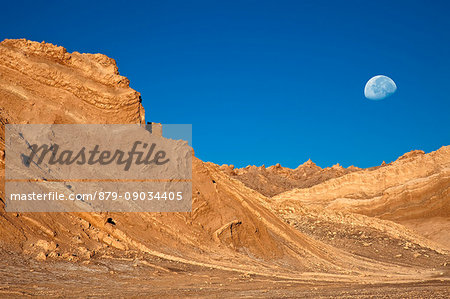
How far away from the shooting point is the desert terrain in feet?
37.7

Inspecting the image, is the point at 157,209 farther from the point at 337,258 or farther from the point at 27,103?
the point at 337,258

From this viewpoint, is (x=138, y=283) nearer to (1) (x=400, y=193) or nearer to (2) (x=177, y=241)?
(2) (x=177, y=241)

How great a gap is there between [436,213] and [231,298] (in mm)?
37942

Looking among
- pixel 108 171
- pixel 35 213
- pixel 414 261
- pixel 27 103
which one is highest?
pixel 27 103

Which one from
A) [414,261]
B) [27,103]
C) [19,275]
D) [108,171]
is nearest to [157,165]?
[108,171]

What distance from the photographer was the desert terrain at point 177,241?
11.5 m

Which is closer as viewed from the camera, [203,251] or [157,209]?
[203,251]

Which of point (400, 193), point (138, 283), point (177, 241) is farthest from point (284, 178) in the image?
point (138, 283)

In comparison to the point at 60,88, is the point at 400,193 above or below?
below

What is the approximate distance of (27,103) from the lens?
2027 centimetres

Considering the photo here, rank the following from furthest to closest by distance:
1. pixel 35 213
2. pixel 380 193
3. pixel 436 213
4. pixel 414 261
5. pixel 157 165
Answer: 1. pixel 380 193
2. pixel 436 213
3. pixel 414 261
4. pixel 157 165
5. pixel 35 213

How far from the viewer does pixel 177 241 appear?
18.0 meters

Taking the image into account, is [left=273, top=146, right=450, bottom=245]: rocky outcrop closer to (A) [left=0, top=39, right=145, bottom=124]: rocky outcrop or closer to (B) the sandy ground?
(A) [left=0, top=39, right=145, bottom=124]: rocky outcrop

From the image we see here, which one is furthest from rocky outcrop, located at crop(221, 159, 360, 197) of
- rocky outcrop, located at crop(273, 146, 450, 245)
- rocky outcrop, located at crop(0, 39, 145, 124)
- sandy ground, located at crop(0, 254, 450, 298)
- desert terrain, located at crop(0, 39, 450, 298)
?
sandy ground, located at crop(0, 254, 450, 298)
